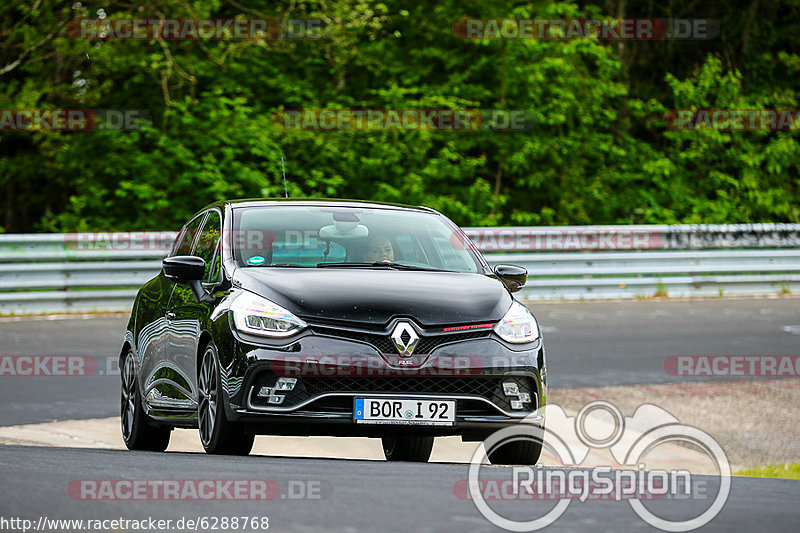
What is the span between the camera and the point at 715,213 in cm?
2605

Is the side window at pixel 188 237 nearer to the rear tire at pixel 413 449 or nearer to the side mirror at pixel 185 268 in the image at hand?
the side mirror at pixel 185 268

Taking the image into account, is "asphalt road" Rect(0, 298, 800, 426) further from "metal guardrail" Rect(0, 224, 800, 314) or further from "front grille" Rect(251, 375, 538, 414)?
"front grille" Rect(251, 375, 538, 414)

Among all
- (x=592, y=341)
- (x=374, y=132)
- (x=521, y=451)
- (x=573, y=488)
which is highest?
(x=573, y=488)

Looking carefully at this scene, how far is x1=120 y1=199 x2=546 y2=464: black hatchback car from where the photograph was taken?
7449mm

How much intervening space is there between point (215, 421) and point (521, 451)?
1752 millimetres

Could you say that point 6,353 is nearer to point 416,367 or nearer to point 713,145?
point 416,367

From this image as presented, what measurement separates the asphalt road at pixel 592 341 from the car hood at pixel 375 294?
157 inches

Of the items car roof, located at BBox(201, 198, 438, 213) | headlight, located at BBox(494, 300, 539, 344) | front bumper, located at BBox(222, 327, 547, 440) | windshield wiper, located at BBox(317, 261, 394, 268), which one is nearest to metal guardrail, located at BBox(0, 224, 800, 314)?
car roof, located at BBox(201, 198, 438, 213)

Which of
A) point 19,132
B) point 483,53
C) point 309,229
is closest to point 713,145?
point 483,53

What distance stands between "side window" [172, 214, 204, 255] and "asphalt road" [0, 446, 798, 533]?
257 cm

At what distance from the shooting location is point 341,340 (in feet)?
24.4

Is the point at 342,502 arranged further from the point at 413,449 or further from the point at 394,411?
the point at 413,449

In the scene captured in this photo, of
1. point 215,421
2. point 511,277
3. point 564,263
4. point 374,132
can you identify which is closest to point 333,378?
point 215,421

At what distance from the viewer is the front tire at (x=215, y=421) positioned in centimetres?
762
